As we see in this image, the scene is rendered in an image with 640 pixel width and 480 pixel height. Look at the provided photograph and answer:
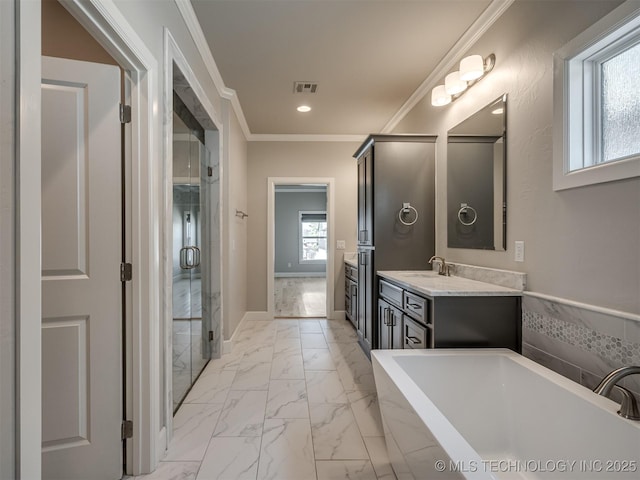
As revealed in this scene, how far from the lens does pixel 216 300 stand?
3.11 m

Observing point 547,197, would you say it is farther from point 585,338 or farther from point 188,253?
point 188,253

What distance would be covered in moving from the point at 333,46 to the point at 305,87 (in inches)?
28.7

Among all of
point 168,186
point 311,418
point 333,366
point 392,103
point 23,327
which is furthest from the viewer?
point 392,103

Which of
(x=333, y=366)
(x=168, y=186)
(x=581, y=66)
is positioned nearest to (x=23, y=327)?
(x=168, y=186)

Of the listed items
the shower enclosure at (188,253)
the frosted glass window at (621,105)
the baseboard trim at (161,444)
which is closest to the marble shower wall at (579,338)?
the frosted glass window at (621,105)

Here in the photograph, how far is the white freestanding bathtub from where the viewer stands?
106cm

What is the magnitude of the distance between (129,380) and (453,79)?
2785 millimetres

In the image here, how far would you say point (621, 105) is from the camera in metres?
1.38

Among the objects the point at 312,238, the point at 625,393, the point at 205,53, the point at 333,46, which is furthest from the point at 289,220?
the point at 625,393

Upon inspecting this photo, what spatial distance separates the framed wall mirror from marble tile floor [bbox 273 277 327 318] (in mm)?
2964

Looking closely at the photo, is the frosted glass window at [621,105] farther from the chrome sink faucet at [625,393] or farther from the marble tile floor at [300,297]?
the marble tile floor at [300,297]

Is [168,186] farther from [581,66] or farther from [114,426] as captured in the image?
[581,66]

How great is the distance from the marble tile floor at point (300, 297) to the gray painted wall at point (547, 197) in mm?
3387

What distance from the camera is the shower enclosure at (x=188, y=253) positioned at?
2.22 metres
